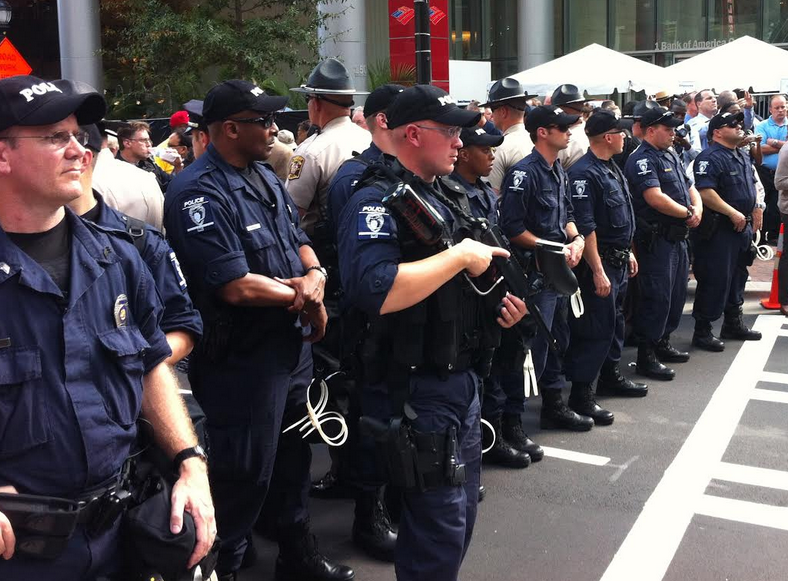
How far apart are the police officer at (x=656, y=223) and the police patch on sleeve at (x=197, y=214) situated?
15.1 ft

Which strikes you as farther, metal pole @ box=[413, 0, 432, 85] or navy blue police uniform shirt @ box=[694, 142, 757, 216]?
metal pole @ box=[413, 0, 432, 85]

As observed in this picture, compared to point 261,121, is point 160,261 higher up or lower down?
lower down

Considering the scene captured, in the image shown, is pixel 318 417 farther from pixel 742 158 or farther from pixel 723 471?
pixel 742 158

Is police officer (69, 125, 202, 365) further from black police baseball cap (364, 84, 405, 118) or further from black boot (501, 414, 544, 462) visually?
black boot (501, 414, 544, 462)

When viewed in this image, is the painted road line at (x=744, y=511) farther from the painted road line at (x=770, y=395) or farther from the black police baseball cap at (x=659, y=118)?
the black police baseball cap at (x=659, y=118)

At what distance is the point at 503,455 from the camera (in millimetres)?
5750

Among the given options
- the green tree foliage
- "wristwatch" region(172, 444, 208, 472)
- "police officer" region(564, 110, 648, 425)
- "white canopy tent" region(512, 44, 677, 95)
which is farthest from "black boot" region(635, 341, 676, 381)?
the green tree foliage

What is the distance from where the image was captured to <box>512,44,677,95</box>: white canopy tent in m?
15.7

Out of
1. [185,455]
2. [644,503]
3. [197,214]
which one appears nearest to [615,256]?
[644,503]

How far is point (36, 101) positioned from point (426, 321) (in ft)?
5.28

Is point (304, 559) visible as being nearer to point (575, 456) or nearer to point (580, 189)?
point (575, 456)

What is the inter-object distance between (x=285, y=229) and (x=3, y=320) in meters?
2.00

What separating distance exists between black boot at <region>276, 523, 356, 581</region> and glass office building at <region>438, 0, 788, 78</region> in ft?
90.3

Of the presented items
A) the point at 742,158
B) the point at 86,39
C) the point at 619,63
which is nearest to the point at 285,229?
the point at 742,158
